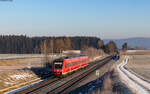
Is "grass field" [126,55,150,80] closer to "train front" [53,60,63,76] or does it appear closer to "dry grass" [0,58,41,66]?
"train front" [53,60,63,76]

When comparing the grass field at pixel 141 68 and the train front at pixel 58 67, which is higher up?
the train front at pixel 58 67

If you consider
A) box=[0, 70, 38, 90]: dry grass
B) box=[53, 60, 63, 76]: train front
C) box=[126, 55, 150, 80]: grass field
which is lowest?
box=[126, 55, 150, 80]: grass field

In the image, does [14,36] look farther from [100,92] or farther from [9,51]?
[100,92]

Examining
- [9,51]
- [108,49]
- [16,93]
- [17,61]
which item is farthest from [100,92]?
[108,49]

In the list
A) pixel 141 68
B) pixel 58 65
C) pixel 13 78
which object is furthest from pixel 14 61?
pixel 13 78

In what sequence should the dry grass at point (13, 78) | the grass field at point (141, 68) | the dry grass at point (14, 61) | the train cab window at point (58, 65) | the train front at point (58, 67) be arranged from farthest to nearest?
the dry grass at point (14, 61)
the grass field at point (141, 68)
the train cab window at point (58, 65)
the train front at point (58, 67)
the dry grass at point (13, 78)

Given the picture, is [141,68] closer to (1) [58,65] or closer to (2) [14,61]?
(1) [58,65]

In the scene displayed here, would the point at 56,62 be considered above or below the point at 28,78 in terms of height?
above

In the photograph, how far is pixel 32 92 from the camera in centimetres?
2380

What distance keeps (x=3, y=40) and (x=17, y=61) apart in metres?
94.7

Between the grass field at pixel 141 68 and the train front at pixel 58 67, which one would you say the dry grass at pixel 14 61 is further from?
the grass field at pixel 141 68

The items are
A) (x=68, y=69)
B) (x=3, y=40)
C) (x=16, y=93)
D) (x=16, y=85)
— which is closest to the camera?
(x=16, y=93)

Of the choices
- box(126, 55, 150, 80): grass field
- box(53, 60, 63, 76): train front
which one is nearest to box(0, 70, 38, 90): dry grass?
box(53, 60, 63, 76): train front

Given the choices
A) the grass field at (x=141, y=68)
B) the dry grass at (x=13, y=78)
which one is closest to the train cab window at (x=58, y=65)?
the dry grass at (x=13, y=78)
